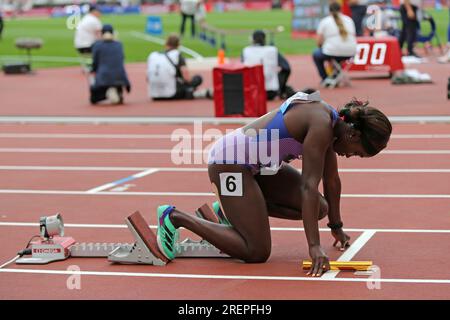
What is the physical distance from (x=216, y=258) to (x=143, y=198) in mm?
2638

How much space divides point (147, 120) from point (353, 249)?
8.75 meters

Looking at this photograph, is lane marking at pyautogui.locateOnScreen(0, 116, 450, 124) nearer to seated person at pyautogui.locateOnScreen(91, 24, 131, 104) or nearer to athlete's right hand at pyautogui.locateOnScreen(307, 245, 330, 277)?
seated person at pyautogui.locateOnScreen(91, 24, 131, 104)

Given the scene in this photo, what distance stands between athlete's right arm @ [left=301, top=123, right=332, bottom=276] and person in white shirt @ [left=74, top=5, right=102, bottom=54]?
17.0 metres

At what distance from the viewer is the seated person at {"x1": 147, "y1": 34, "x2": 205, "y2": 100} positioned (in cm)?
1831

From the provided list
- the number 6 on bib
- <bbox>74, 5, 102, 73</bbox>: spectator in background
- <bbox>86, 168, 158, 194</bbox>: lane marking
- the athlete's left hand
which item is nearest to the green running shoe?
the number 6 on bib

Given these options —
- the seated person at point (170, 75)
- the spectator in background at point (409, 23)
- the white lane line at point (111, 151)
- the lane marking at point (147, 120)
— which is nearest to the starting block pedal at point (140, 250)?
the white lane line at point (111, 151)

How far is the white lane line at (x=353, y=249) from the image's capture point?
21.7 ft

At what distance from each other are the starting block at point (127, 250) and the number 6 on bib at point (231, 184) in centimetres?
53

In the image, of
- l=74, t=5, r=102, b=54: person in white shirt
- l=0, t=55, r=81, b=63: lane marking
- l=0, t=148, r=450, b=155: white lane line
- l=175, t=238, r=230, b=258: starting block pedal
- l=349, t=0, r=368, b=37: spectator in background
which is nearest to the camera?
l=175, t=238, r=230, b=258: starting block pedal

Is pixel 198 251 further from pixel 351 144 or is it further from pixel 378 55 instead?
pixel 378 55

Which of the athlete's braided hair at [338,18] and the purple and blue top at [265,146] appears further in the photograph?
the athlete's braided hair at [338,18]

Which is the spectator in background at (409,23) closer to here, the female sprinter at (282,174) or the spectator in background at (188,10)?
the spectator in background at (188,10)

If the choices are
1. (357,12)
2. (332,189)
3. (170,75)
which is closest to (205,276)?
(332,189)

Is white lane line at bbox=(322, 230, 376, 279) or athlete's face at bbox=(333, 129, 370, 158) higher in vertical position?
athlete's face at bbox=(333, 129, 370, 158)
